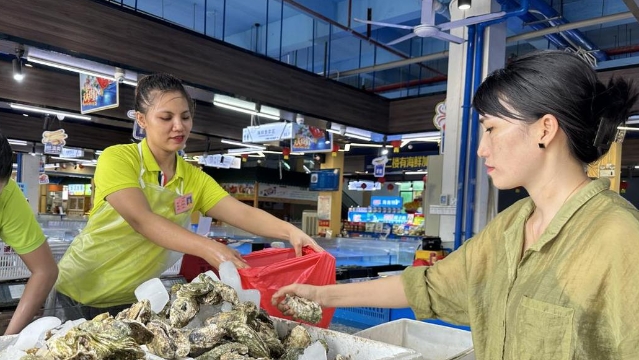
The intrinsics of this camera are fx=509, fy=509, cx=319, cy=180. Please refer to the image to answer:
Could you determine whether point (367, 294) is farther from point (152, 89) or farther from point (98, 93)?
point (98, 93)

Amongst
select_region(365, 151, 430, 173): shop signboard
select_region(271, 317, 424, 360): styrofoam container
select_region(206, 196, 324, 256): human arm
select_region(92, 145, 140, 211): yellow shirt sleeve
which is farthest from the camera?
select_region(365, 151, 430, 173): shop signboard

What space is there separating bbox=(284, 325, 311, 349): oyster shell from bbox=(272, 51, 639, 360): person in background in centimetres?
47

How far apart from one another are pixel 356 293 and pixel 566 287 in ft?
2.37

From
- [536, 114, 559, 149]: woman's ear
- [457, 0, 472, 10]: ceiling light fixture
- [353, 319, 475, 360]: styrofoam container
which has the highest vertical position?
[457, 0, 472, 10]: ceiling light fixture

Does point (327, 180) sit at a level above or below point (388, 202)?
above

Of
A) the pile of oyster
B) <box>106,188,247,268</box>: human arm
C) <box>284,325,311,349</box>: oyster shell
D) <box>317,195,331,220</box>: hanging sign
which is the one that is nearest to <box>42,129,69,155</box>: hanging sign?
<box>317,195,331,220</box>: hanging sign

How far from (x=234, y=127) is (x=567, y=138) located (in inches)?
404

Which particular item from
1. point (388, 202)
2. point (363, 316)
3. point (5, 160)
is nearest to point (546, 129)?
point (5, 160)

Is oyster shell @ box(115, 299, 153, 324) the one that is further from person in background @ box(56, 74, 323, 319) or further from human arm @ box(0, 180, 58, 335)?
human arm @ box(0, 180, 58, 335)

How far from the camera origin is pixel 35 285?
1898mm

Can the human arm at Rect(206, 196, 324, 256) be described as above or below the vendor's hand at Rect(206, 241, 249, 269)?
above

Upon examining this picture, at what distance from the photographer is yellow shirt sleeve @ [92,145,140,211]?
5.98ft

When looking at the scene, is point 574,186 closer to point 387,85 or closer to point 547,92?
point 547,92

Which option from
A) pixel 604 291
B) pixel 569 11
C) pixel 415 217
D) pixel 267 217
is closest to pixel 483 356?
pixel 604 291
